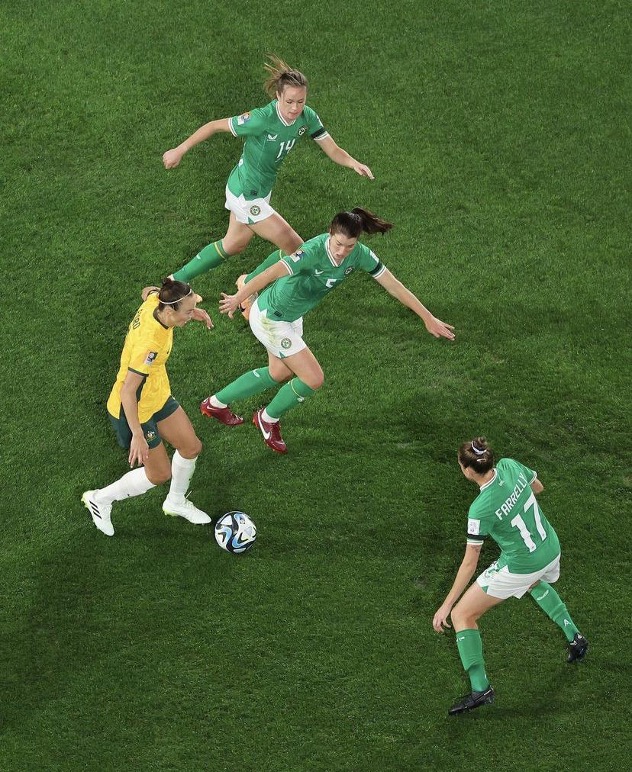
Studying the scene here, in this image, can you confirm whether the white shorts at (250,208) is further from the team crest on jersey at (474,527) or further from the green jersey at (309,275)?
the team crest on jersey at (474,527)

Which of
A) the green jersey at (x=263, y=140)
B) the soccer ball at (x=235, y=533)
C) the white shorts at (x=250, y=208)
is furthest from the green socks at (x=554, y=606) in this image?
the green jersey at (x=263, y=140)

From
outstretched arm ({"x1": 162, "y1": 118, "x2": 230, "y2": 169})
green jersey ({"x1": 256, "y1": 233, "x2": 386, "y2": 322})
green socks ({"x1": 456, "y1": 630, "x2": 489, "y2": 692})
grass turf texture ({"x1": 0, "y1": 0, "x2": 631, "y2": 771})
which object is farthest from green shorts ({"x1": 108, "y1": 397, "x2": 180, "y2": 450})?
green socks ({"x1": 456, "y1": 630, "x2": 489, "y2": 692})

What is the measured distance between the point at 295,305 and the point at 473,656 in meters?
2.74

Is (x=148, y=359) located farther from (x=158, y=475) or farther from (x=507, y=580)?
(x=507, y=580)

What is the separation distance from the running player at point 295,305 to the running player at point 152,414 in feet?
1.96

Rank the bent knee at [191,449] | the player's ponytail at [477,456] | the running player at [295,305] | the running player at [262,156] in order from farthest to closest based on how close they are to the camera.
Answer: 1. the running player at [262,156]
2. the bent knee at [191,449]
3. the running player at [295,305]
4. the player's ponytail at [477,456]

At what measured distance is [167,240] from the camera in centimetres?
917

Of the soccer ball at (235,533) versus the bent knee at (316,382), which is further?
the bent knee at (316,382)

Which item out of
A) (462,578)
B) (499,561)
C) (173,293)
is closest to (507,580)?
(499,561)

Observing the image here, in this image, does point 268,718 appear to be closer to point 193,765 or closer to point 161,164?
point 193,765

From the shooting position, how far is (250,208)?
8.27 metres

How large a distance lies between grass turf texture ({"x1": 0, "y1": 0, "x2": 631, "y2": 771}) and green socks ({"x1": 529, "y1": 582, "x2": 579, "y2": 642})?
11.4 inches

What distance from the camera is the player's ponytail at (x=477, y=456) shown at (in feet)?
21.4

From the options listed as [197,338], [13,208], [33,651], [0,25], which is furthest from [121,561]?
[0,25]
